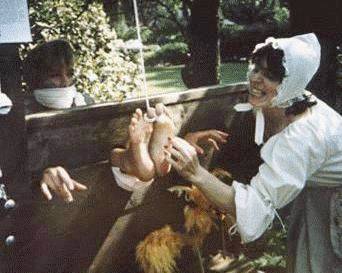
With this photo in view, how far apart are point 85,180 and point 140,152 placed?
0.35 metres

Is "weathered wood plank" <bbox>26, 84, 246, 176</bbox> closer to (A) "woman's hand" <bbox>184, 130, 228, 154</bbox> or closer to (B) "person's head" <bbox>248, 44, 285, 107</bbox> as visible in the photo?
(A) "woman's hand" <bbox>184, 130, 228, 154</bbox>

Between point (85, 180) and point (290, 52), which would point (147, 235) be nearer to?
point (85, 180)

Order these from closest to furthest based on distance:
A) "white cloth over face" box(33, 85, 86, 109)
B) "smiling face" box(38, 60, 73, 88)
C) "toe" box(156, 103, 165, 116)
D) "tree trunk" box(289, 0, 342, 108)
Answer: "toe" box(156, 103, 165, 116) < "white cloth over face" box(33, 85, 86, 109) < "smiling face" box(38, 60, 73, 88) < "tree trunk" box(289, 0, 342, 108)

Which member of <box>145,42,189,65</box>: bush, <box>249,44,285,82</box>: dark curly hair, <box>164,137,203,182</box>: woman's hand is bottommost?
<box>145,42,189,65</box>: bush

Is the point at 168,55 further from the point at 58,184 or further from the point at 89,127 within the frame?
the point at 58,184

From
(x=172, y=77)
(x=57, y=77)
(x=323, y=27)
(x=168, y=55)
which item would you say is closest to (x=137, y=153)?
(x=57, y=77)

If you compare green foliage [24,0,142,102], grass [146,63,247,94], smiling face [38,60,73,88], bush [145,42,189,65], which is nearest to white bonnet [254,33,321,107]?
smiling face [38,60,73,88]

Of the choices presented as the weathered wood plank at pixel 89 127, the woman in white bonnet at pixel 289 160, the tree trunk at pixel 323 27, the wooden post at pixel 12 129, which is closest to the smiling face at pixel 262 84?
the woman in white bonnet at pixel 289 160

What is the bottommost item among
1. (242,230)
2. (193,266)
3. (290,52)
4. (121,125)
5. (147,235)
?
(193,266)

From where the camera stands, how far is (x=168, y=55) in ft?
72.2

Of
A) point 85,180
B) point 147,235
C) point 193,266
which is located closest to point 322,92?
point 193,266

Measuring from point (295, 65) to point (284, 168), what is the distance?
0.48m

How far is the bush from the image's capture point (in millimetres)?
21656

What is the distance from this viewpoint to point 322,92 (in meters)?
5.68
